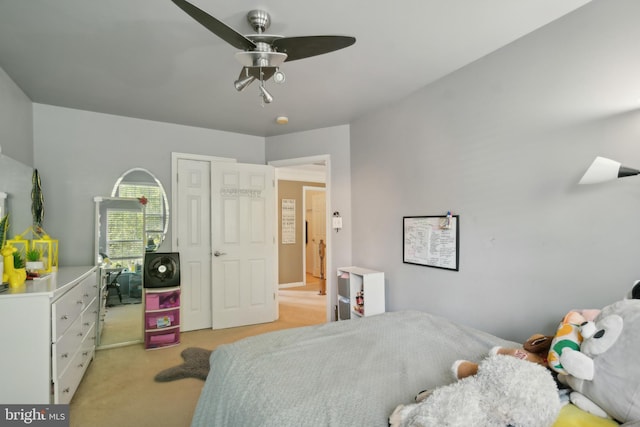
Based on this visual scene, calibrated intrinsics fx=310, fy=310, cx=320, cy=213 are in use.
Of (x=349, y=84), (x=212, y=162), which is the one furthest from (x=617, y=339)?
(x=212, y=162)

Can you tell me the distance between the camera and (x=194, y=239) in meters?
3.84

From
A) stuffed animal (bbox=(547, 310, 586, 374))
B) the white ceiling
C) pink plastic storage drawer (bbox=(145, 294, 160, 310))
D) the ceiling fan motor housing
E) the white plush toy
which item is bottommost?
pink plastic storage drawer (bbox=(145, 294, 160, 310))

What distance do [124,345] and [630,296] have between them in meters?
4.13

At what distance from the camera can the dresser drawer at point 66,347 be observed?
6.21ft

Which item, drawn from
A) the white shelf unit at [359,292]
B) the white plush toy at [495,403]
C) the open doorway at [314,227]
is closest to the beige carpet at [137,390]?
the white shelf unit at [359,292]

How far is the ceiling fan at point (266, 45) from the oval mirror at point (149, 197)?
2435 millimetres

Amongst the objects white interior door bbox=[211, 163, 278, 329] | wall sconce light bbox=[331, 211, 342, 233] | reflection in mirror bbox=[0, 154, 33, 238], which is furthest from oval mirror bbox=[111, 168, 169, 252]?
wall sconce light bbox=[331, 211, 342, 233]

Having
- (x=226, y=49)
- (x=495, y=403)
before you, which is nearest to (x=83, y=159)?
(x=226, y=49)

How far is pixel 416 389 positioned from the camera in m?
1.21

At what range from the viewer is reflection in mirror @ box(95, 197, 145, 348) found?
3.25 m

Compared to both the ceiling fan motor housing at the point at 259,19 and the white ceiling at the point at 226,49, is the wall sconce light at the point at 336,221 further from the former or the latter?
the ceiling fan motor housing at the point at 259,19

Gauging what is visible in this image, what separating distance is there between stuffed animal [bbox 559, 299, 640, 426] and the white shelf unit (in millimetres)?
1966

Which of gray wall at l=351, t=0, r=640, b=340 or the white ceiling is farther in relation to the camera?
the white ceiling

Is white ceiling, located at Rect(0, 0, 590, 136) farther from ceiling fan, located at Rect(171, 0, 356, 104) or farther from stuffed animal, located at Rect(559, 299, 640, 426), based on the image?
stuffed animal, located at Rect(559, 299, 640, 426)
